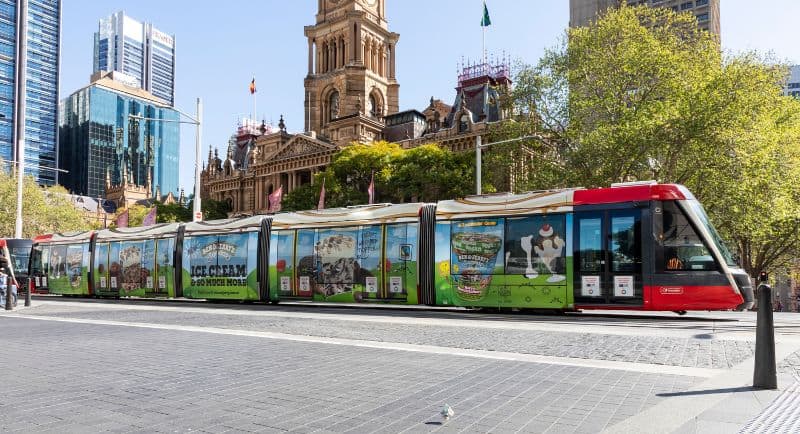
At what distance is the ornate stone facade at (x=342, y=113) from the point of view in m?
74.1

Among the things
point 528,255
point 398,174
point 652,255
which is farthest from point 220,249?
point 398,174

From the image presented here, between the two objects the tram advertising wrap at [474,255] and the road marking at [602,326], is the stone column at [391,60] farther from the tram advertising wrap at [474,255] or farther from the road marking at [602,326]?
the road marking at [602,326]

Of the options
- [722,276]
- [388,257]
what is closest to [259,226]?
[388,257]

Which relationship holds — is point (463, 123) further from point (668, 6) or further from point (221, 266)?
point (668, 6)

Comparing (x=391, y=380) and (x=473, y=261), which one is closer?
(x=391, y=380)

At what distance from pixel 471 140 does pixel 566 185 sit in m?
35.0

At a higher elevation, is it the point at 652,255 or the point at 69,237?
the point at 69,237

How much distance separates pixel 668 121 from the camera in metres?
28.4

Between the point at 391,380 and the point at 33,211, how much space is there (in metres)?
62.4

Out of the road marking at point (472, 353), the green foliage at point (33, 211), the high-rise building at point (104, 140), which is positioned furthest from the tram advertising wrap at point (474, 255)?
Result: the high-rise building at point (104, 140)

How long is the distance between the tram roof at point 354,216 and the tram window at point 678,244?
6.87m

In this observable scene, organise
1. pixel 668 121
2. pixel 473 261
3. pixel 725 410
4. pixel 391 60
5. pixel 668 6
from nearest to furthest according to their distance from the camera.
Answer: pixel 725 410 → pixel 473 261 → pixel 668 121 → pixel 391 60 → pixel 668 6

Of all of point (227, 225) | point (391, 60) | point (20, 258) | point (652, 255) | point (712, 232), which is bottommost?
point (652, 255)

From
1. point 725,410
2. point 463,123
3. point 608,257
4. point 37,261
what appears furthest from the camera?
point 463,123
